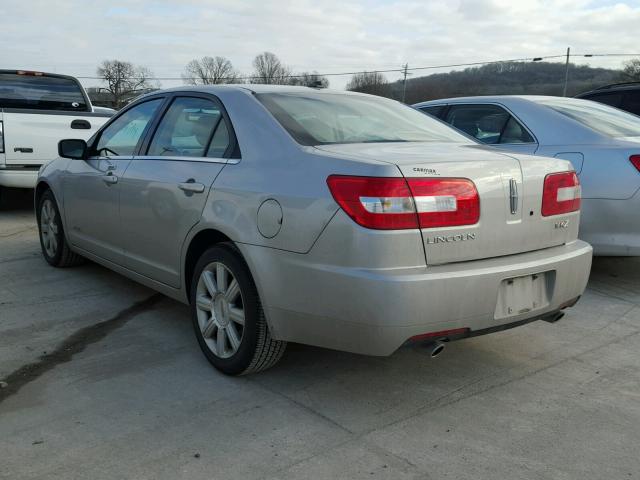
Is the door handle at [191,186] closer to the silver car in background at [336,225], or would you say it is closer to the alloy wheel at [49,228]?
the silver car in background at [336,225]

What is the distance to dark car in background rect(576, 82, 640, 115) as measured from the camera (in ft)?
25.5

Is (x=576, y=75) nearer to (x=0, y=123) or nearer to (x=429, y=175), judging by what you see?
(x=0, y=123)

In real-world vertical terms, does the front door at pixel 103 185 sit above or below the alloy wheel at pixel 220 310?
above

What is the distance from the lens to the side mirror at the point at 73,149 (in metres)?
4.57

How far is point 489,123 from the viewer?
5602 mm

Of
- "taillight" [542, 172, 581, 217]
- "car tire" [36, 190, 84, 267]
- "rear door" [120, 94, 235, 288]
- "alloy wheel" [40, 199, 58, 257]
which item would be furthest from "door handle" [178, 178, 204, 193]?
"alloy wheel" [40, 199, 58, 257]

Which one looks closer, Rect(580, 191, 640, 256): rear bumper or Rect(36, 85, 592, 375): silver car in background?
Rect(36, 85, 592, 375): silver car in background

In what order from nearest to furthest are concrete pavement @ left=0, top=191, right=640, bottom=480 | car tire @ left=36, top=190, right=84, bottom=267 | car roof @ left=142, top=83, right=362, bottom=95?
concrete pavement @ left=0, top=191, right=640, bottom=480 → car roof @ left=142, top=83, right=362, bottom=95 → car tire @ left=36, top=190, right=84, bottom=267

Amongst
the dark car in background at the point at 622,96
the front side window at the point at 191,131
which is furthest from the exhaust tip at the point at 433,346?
the dark car in background at the point at 622,96

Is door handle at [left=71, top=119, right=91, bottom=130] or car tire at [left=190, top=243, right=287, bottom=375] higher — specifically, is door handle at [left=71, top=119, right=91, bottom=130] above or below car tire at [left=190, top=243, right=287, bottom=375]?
above

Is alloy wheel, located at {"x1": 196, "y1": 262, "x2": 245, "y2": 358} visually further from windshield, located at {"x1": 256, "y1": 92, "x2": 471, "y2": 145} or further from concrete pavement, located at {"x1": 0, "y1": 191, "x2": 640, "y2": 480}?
windshield, located at {"x1": 256, "y1": 92, "x2": 471, "y2": 145}

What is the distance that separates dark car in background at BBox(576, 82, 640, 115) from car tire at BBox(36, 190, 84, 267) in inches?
246

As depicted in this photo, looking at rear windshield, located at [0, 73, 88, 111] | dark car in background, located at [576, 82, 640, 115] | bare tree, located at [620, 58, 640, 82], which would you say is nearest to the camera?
dark car in background, located at [576, 82, 640, 115]

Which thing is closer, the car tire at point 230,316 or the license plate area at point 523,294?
the license plate area at point 523,294
